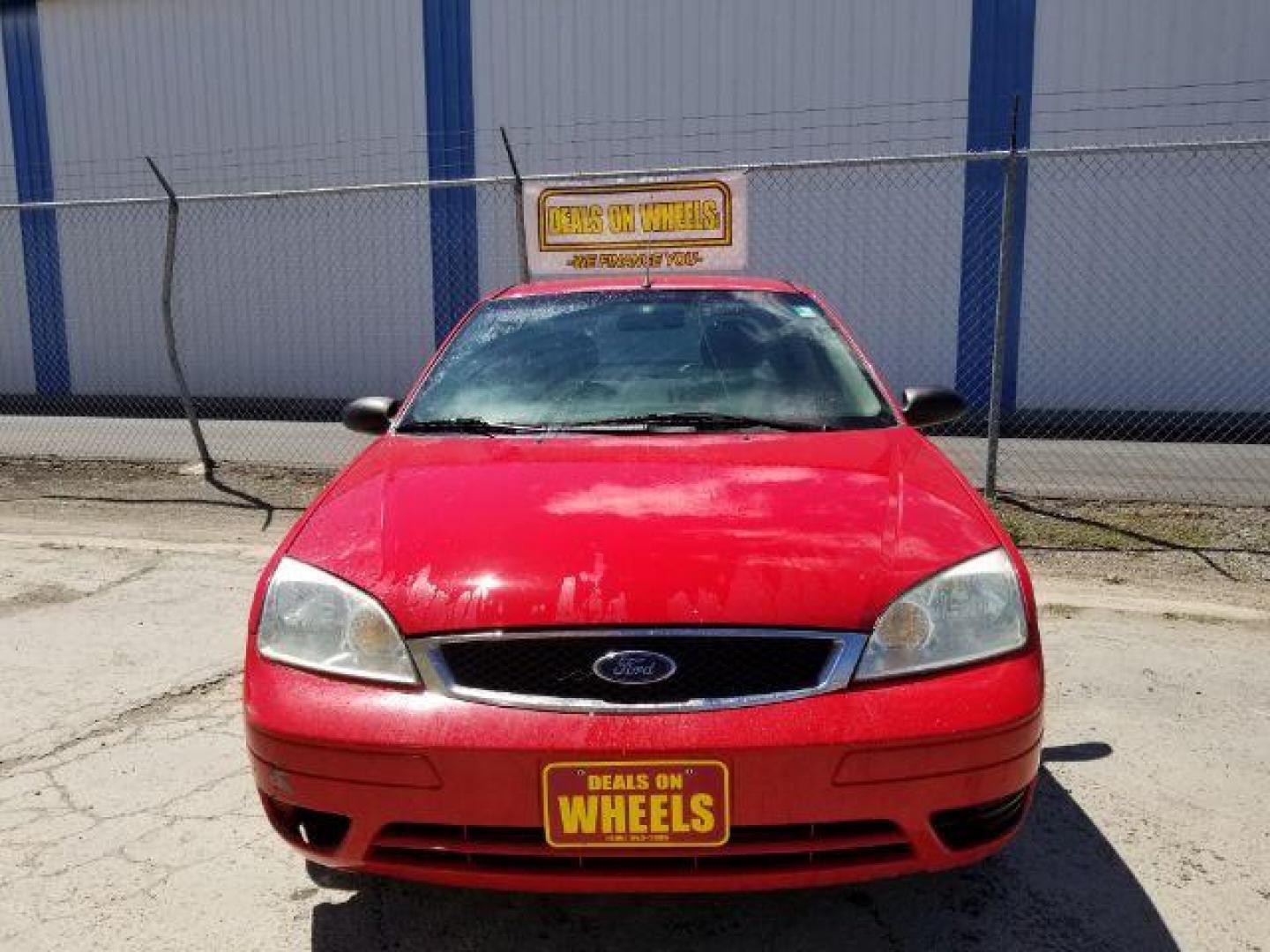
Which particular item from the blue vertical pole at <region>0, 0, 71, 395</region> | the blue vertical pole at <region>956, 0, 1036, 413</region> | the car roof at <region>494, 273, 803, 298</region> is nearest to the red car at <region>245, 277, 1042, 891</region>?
the car roof at <region>494, 273, 803, 298</region>

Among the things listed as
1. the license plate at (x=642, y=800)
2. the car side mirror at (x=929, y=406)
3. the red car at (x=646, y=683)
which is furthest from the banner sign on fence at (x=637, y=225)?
the license plate at (x=642, y=800)

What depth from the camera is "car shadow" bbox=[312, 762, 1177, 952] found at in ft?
7.11

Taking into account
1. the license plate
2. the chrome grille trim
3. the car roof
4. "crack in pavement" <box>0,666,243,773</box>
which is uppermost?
the car roof

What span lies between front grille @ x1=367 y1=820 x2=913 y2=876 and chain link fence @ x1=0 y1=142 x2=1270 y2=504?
19.4ft

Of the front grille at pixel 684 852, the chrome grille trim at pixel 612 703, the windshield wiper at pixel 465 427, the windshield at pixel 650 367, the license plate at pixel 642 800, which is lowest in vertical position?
the front grille at pixel 684 852

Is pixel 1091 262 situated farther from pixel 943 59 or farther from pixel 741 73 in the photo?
pixel 741 73

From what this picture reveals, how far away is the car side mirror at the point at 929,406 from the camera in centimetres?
326

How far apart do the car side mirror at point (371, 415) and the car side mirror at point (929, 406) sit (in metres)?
1.72

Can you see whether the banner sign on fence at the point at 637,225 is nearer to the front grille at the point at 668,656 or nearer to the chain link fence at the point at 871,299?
the chain link fence at the point at 871,299

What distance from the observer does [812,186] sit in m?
11.3

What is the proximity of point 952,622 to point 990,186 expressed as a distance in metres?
10.0

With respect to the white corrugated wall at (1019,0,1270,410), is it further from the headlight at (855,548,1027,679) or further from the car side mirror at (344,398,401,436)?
the headlight at (855,548,1027,679)

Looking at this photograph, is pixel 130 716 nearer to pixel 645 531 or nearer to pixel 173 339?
pixel 645 531

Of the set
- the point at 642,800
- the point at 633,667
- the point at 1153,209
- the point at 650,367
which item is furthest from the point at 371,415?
the point at 1153,209
